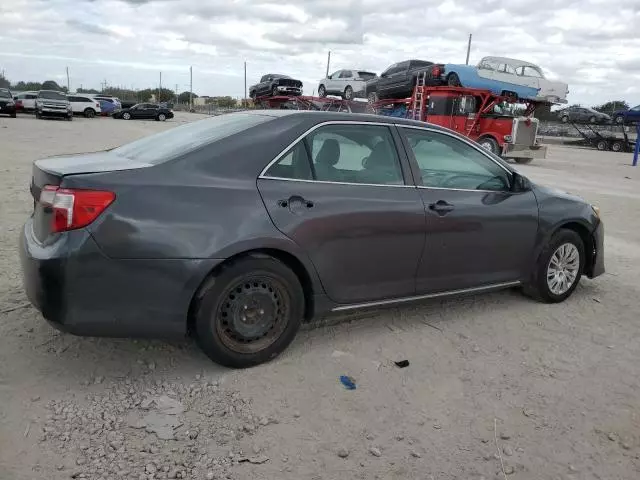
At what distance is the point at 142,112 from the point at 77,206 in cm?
4428

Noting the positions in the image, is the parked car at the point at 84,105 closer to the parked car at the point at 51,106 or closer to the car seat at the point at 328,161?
the parked car at the point at 51,106

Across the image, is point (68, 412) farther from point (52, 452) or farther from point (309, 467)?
point (309, 467)

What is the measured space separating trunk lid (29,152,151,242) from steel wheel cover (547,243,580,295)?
3.38m

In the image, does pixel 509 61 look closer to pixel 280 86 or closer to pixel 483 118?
pixel 483 118

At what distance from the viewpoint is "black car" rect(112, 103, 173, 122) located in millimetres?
43844

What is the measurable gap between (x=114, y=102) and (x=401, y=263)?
46145 millimetres

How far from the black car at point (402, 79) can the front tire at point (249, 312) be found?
19.7 m

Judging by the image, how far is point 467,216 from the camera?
13.4ft

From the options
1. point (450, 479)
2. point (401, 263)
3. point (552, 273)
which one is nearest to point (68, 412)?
point (450, 479)

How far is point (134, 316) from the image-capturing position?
3.03m

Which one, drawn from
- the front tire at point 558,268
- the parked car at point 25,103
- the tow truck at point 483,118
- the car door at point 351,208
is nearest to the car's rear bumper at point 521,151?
the tow truck at point 483,118

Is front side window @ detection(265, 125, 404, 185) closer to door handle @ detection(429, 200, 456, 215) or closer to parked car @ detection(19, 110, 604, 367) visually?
parked car @ detection(19, 110, 604, 367)

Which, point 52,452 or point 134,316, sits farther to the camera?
point 134,316

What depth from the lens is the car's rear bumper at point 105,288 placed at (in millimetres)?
2895
